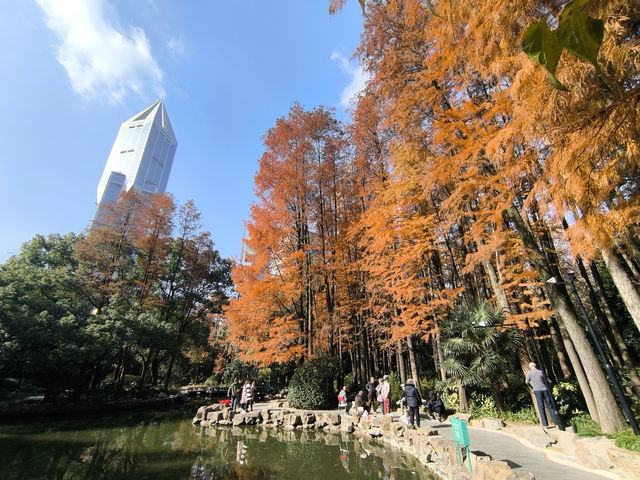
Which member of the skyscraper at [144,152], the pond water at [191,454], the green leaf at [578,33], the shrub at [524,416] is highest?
the skyscraper at [144,152]

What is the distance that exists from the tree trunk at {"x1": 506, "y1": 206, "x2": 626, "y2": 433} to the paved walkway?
4.19 ft

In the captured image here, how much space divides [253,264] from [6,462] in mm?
8513

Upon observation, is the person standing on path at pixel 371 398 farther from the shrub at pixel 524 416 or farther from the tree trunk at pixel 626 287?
A: the tree trunk at pixel 626 287

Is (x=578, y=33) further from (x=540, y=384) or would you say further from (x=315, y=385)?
(x=315, y=385)

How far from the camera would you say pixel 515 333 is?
8430 millimetres

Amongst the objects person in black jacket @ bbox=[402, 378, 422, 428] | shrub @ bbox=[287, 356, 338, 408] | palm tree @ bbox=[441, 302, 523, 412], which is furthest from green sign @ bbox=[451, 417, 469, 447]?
shrub @ bbox=[287, 356, 338, 408]

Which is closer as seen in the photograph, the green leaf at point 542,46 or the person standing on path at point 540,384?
the green leaf at point 542,46

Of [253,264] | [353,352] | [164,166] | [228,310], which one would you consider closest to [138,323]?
[228,310]

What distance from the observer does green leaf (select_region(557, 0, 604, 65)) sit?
20.9 inches

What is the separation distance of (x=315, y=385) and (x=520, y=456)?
24.5ft

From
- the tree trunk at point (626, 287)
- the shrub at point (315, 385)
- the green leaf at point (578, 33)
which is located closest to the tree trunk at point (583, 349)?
the tree trunk at point (626, 287)

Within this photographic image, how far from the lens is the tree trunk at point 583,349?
5184 mm

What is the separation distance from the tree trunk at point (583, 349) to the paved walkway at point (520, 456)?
4.19 ft

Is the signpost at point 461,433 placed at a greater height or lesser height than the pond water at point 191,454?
greater
